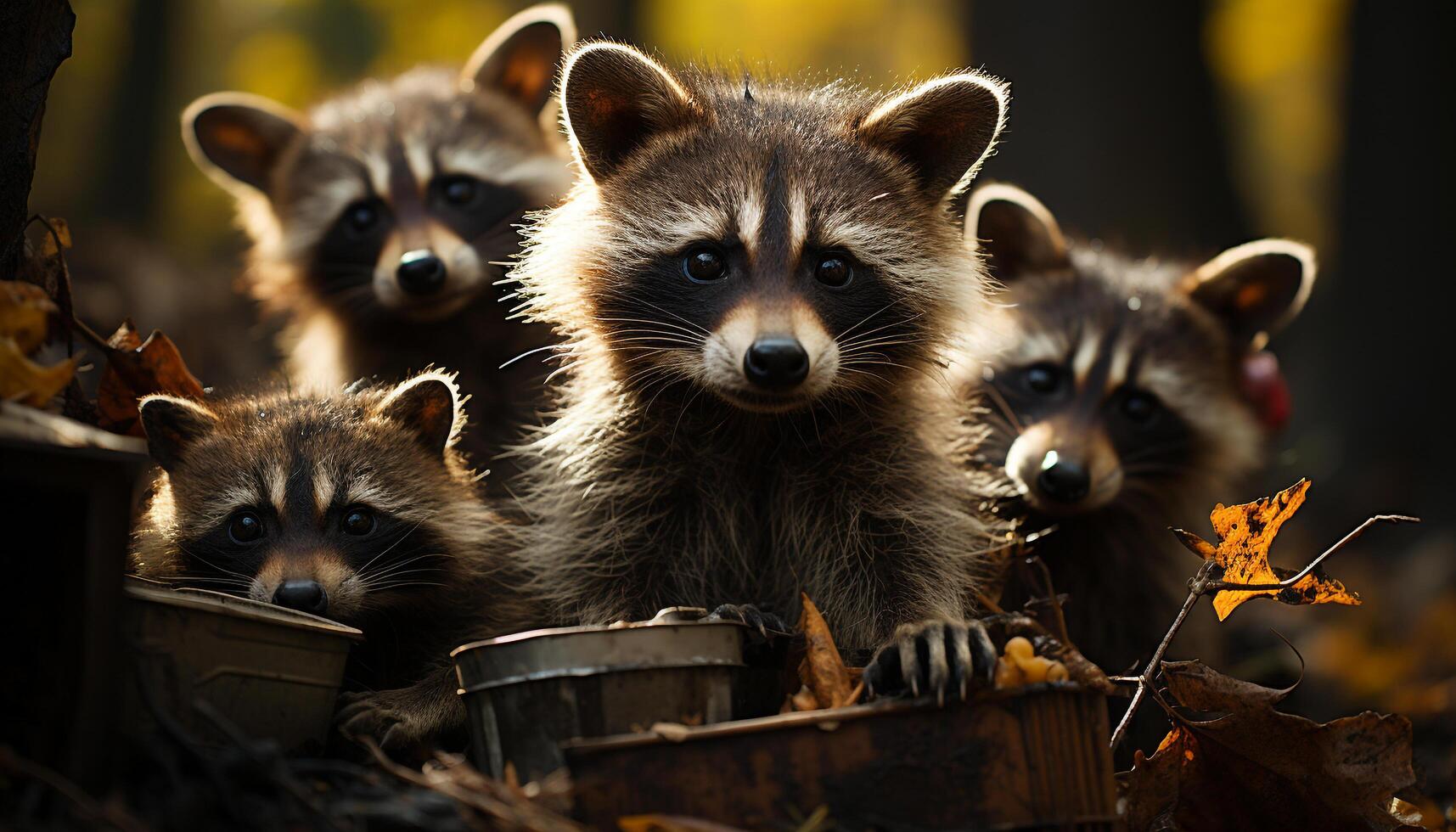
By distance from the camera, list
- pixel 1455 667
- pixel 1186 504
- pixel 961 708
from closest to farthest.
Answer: pixel 961 708 → pixel 1186 504 → pixel 1455 667

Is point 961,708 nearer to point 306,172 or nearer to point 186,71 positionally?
point 306,172

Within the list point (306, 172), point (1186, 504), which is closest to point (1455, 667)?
point (1186, 504)

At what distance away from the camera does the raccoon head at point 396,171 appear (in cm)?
441

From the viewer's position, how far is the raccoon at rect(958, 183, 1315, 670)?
3.88 metres

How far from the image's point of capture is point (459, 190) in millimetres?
4496

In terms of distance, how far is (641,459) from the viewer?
3.20 metres

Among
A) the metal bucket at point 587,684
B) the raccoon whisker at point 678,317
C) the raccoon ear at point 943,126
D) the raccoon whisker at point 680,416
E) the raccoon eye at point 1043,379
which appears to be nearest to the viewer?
the metal bucket at point 587,684

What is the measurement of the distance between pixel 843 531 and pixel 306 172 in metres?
2.61

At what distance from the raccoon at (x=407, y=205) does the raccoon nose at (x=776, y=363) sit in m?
1.44

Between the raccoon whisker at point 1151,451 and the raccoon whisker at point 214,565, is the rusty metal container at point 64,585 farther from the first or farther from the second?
the raccoon whisker at point 1151,451

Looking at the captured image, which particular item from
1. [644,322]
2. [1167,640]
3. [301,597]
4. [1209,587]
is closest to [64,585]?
[301,597]

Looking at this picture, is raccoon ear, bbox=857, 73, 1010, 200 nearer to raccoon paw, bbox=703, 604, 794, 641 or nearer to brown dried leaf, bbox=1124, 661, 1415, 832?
raccoon paw, bbox=703, 604, 794, 641

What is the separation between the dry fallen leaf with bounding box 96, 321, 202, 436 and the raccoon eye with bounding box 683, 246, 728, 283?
1281 mm

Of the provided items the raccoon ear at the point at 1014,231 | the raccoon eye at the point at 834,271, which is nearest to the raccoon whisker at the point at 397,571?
the raccoon eye at the point at 834,271
